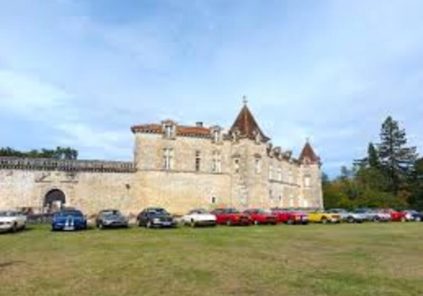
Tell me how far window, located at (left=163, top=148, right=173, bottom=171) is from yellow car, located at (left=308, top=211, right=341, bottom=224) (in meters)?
15.5

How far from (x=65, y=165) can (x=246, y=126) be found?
66.2ft

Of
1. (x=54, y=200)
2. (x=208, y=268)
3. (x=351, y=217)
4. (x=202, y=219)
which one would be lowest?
(x=208, y=268)

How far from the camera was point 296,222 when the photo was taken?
4212 cm

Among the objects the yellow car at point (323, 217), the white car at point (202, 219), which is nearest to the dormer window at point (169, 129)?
the yellow car at point (323, 217)

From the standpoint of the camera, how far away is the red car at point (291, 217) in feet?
136

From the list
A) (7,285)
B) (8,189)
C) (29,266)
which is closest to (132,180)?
(8,189)

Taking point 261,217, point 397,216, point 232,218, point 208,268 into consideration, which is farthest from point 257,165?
point 208,268

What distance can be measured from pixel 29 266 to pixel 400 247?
14689 millimetres

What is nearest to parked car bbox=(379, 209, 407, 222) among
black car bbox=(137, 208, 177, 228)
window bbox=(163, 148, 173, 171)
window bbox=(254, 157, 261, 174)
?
window bbox=(254, 157, 261, 174)

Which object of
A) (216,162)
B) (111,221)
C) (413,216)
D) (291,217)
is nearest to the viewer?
(111,221)

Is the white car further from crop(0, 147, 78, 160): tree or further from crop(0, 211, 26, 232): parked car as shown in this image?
crop(0, 147, 78, 160): tree

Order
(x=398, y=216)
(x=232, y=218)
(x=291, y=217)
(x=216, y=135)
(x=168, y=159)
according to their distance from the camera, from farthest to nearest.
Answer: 1. (x=216, y=135)
2. (x=398, y=216)
3. (x=168, y=159)
4. (x=291, y=217)
5. (x=232, y=218)

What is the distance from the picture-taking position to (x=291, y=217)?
41.7m

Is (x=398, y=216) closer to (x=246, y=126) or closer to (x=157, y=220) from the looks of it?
(x=246, y=126)
